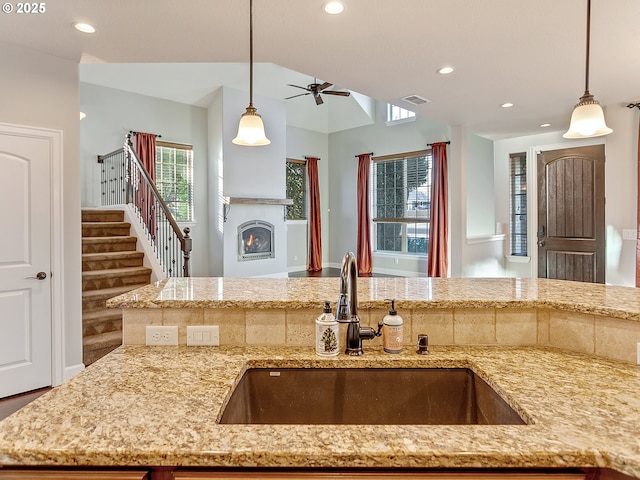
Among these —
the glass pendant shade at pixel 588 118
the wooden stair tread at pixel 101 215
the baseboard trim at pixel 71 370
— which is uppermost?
the glass pendant shade at pixel 588 118

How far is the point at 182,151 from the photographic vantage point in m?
7.34

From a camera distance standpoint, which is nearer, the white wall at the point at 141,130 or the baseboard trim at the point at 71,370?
the baseboard trim at the point at 71,370

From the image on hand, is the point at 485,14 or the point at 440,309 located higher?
the point at 485,14

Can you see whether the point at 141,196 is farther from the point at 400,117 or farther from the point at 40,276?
the point at 400,117

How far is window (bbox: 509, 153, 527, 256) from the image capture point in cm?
629

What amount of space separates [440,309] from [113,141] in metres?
6.60

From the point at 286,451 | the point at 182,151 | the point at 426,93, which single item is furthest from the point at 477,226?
the point at 286,451

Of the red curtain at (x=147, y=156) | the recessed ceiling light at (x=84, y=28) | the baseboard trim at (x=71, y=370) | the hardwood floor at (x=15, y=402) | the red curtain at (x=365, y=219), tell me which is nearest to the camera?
the recessed ceiling light at (x=84, y=28)

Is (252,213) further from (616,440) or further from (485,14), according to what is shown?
(616,440)

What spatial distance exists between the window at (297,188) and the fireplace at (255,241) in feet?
4.36

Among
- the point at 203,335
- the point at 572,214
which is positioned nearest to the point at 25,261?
the point at 203,335

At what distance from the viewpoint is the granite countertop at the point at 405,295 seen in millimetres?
1401

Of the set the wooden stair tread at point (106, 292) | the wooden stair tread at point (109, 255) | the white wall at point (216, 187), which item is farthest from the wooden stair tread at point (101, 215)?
the white wall at point (216, 187)

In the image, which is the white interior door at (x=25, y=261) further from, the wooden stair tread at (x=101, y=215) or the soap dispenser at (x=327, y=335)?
the soap dispenser at (x=327, y=335)
